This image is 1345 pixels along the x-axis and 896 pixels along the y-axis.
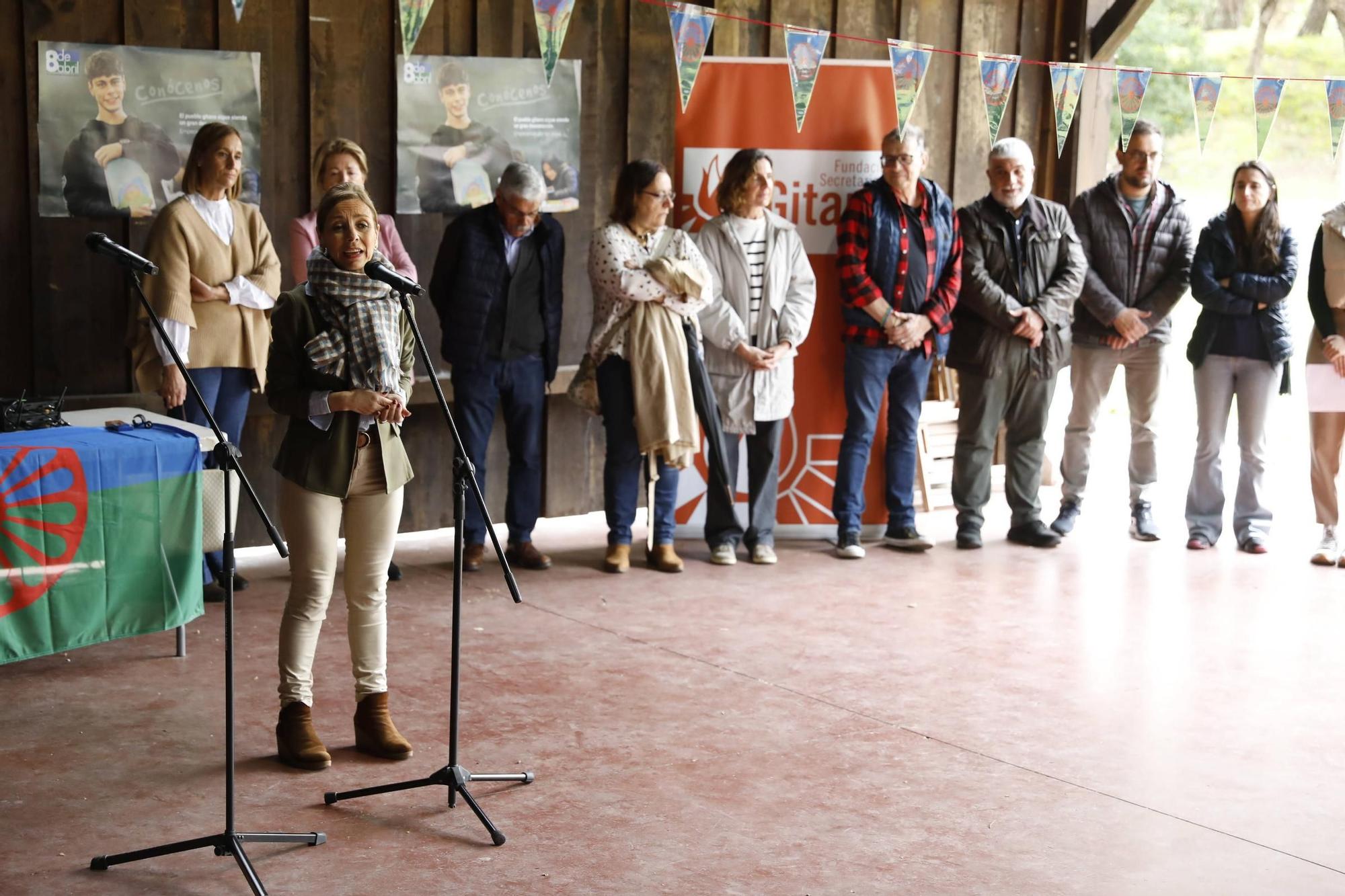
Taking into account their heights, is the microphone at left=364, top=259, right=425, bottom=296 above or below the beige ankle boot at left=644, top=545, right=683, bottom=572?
above

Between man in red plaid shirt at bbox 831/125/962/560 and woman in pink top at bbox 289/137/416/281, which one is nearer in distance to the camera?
woman in pink top at bbox 289/137/416/281

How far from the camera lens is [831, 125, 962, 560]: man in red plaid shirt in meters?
6.07

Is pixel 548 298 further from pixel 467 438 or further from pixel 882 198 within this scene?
pixel 882 198

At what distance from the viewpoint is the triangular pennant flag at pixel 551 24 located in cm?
541

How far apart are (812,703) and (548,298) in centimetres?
215

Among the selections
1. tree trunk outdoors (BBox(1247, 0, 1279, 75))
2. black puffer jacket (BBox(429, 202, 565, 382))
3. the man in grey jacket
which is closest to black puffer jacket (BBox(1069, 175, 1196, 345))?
the man in grey jacket

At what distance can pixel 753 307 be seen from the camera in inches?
236

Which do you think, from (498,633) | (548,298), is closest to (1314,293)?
(548,298)

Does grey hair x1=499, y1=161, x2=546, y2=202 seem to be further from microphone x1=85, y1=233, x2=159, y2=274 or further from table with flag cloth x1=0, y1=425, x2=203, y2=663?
microphone x1=85, y1=233, x2=159, y2=274

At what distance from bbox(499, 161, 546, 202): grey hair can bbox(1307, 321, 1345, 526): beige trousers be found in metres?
3.24

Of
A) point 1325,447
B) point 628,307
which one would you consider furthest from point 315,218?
point 1325,447

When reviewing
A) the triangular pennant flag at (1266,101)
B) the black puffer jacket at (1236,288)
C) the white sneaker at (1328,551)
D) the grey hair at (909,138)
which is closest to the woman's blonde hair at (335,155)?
the grey hair at (909,138)

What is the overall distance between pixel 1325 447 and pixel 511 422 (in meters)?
3.37

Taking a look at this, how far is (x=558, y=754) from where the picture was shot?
388cm
